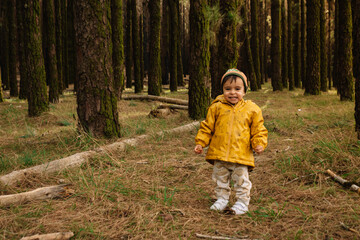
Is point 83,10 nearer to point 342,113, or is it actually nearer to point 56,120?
point 56,120

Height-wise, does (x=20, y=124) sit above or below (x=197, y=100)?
below

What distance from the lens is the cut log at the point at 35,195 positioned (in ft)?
9.19

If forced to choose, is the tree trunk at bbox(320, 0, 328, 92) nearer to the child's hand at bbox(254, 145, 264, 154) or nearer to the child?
the child

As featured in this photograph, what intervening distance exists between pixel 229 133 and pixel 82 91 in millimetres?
3252

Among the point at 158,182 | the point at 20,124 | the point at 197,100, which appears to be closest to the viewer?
the point at 158,182

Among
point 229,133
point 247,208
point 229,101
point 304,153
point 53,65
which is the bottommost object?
point 247,208

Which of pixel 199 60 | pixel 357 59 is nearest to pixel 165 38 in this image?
pixel 199 60

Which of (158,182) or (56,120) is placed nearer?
(158,182)

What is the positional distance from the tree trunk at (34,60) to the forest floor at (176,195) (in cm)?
300

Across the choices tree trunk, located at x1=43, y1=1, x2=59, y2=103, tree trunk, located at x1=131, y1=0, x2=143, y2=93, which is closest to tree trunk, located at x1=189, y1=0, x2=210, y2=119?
tree trunk, located at x1=43, y1=1, x2=59, y2=103

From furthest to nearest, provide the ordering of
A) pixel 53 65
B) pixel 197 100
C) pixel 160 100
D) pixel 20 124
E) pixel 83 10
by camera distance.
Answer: pixel 160 100 → pixel 53 65 → pixel 20 124 → pixel 197 100 → pixel 83 10

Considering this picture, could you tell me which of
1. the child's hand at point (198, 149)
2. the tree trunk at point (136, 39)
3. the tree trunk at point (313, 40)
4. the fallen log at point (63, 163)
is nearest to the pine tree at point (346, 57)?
the tree trunk at point (313, 40)

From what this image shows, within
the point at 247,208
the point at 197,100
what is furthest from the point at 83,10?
the point at 247,208

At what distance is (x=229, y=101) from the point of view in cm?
→ 293
